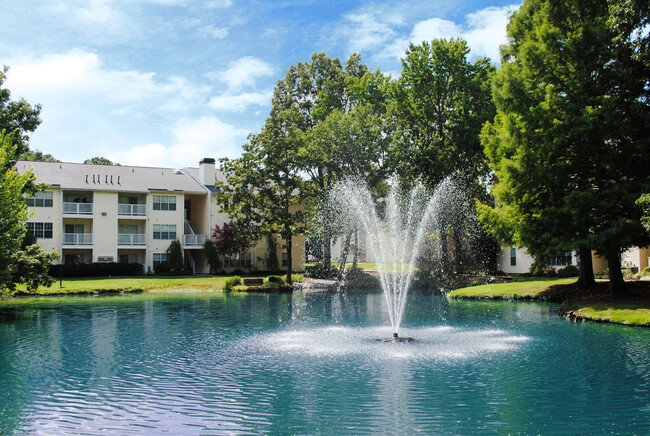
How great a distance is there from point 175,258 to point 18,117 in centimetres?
1931

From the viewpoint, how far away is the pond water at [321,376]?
9.68 meters

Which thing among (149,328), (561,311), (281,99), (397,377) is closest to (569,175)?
(561,311)

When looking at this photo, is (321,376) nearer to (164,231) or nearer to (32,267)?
(32,267)

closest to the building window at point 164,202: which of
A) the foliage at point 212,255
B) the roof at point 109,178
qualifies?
the roof at point 109,178

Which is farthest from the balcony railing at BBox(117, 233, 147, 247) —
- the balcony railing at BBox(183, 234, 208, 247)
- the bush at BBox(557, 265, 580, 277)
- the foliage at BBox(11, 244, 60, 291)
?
the bush at BBox(557, 265, 580, 277)

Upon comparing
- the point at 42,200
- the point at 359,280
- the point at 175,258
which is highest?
the point at 42,200

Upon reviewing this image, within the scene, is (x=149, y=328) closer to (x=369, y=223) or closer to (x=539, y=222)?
(x=539, y=222)

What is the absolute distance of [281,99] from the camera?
5247 centimetres

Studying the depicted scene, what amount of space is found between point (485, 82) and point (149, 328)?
32.8m

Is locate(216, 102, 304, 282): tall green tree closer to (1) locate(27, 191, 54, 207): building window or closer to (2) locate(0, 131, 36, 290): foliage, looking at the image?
(1) locate(27, 191, 54, 207): building window

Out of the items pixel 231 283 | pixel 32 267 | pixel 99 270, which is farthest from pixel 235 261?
pixel 32 267

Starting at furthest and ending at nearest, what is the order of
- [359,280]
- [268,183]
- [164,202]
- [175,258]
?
[164,202] < [175,258] < [268,183] < [359,280]

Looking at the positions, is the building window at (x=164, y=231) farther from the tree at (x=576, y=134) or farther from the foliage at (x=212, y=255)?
the tree at (x=576, y=134)

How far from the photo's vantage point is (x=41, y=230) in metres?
49.1
